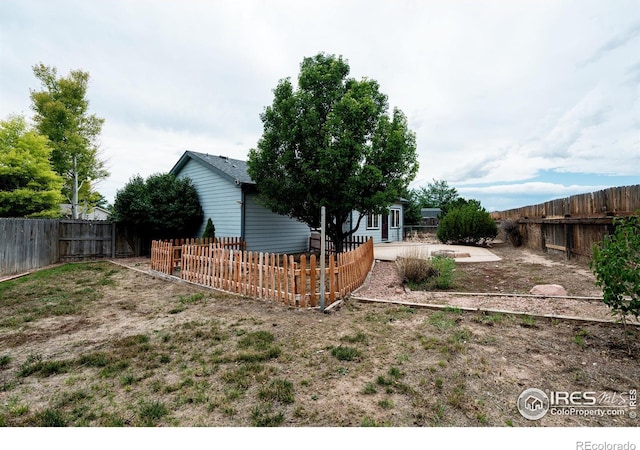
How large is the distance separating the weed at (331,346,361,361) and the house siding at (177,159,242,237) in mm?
9232

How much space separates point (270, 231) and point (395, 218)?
12.2 metres

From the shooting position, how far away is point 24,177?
14469 millimetres

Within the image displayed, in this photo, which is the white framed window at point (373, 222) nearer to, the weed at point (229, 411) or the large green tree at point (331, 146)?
the large green tree at point (331, 146)

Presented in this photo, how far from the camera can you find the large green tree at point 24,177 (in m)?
13.9

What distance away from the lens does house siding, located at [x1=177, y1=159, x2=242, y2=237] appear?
12258 mm

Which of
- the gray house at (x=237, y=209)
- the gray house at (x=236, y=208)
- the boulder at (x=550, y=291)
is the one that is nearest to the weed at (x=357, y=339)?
the boulder at (x=550, y=291)

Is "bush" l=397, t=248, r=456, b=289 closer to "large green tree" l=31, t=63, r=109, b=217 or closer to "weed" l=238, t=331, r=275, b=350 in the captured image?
"weed" l=238, t=331, r=275, b=350

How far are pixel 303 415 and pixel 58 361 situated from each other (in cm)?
327

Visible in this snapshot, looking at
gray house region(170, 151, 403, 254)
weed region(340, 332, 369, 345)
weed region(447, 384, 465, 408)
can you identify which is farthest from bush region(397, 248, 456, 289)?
gray house region(170, 151, 403, 254)

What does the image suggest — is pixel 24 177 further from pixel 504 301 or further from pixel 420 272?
pixel 504 301

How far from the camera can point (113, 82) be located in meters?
9.87

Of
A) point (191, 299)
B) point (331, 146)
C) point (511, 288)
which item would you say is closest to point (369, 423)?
point (191, 299)

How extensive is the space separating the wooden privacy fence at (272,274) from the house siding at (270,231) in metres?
4.12

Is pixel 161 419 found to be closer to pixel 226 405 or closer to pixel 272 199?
pixel 226 405
